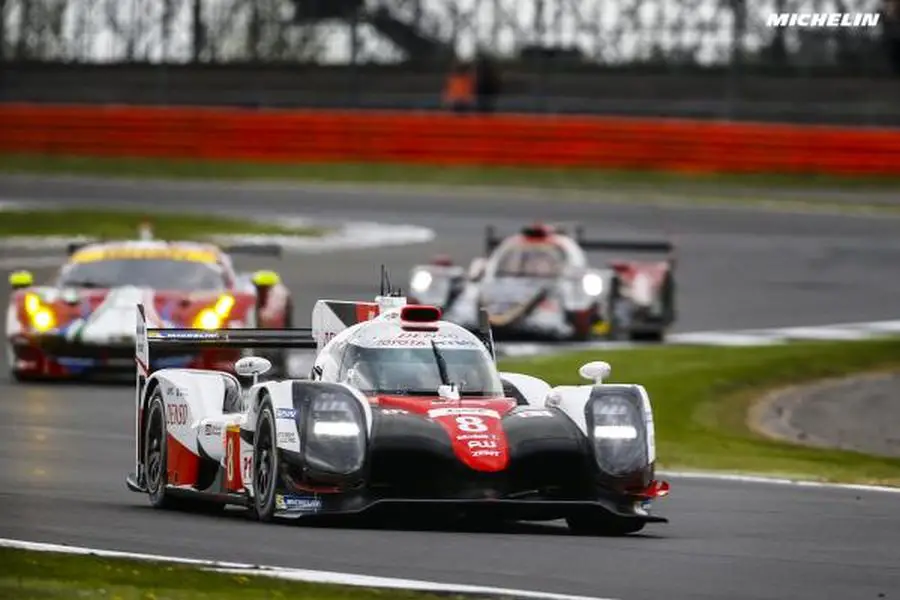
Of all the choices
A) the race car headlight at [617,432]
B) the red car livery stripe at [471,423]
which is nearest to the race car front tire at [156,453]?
the red car livery stripe at [471,423]

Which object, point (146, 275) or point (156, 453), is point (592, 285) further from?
point (156, 453)

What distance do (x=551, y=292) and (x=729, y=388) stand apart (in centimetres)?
453

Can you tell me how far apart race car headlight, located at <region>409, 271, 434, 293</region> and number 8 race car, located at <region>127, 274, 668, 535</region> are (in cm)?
1319

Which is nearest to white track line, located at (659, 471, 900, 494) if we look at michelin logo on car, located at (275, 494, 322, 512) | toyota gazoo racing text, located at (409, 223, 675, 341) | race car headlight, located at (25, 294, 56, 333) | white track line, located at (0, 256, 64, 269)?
michelin logo on car, located at (275, 494, 322, 512)

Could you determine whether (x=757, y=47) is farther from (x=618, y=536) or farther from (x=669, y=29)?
(x=618, y=536)

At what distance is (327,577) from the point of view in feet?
31.7

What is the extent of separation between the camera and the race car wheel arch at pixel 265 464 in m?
11.5

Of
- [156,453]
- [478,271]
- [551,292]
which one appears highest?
[156,453]

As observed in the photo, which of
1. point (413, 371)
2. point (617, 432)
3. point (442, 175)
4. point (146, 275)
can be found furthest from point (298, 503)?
point (442, 175)

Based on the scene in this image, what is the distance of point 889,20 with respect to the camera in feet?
139

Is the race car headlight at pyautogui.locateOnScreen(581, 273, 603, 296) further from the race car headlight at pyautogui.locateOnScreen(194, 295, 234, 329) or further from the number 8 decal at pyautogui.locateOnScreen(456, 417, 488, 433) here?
the number 8 decal at pyautogui.locateOnScreen(456, 417, 488, 433)

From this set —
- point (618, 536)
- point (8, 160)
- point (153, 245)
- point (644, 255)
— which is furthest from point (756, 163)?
point (618, 536)

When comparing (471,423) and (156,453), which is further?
(156,453)

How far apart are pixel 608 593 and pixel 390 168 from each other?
3689 cm
